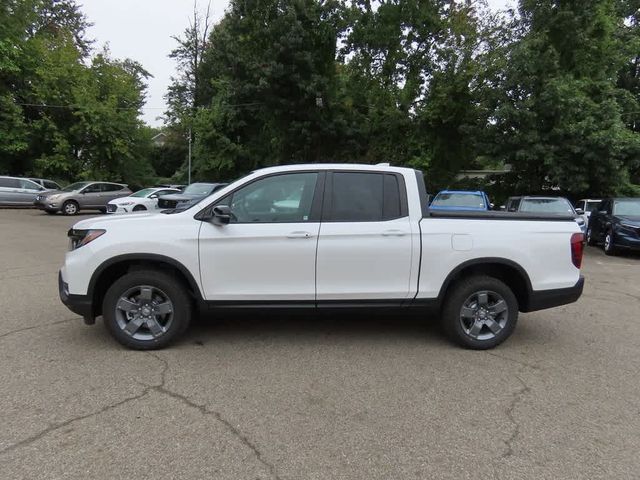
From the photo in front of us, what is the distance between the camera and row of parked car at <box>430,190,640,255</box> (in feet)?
40.9

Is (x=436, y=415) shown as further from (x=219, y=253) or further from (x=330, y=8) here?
(x=330, y=8)

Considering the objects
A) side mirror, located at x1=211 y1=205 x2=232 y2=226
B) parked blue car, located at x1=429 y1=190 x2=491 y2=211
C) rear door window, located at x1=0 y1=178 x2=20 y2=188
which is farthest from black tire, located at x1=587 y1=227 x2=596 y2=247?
rear door window, located at x1=0 y1=178 x2=20 y2=188

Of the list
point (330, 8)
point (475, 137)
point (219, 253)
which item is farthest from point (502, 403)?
point (330, 8)

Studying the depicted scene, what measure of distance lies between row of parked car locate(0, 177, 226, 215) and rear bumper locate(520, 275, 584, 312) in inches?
562

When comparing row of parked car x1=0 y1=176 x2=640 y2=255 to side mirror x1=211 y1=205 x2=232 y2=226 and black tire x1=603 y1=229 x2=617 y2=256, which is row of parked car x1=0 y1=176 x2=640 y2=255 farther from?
side mirror x1=211 y1=205 x2=232 y2=226

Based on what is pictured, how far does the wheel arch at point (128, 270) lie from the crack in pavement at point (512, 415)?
2.83 m

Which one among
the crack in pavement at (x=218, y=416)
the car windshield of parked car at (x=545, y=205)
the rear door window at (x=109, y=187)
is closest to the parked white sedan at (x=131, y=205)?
the rear door window at (x=109, y=187)

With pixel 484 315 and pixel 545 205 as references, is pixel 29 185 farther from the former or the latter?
pixel 484 315

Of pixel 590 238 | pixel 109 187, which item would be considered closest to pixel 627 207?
pixel 590 238

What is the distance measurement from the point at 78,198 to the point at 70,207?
23.3 inches

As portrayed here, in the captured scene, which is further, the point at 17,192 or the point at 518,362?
the point at 17,192

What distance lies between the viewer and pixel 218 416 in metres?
3.35

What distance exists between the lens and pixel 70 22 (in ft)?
151

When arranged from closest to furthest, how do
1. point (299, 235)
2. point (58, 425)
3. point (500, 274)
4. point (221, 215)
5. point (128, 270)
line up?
point (58, 425), point (221, 215), point (299, 235), point (128, 270), point (500, 274)
